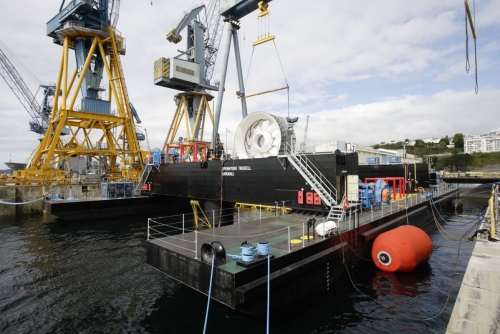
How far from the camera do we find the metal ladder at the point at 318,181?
51.4 ft

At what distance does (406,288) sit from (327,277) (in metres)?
3.85

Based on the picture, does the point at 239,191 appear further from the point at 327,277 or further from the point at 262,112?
the point at 327,277

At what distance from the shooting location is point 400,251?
43.6 feet

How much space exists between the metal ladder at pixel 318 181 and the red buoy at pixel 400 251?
2.37m

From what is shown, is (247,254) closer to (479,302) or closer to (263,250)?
(263,250)

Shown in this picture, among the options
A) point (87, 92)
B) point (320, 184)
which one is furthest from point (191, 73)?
point (320, 184)

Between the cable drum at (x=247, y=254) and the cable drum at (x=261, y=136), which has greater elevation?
the cable drum at (x=261, y=136)

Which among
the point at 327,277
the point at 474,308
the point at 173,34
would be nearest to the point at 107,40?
the point at 173,34

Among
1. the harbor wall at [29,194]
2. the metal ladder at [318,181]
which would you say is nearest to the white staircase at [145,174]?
the harbor wall at [29,194]

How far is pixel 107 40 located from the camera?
40.0 m

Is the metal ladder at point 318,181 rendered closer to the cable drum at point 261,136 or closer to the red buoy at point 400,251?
the cable drum at point 261,136

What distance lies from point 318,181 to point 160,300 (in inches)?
432

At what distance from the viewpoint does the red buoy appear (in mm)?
13227

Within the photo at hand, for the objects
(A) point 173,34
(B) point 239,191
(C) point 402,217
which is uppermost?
(A) point 173,34
